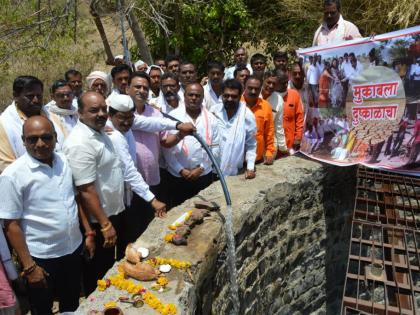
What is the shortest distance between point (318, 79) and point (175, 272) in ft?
9.22

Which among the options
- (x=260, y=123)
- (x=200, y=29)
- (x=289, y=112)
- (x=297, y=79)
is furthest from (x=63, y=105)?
(x=200, y=29)

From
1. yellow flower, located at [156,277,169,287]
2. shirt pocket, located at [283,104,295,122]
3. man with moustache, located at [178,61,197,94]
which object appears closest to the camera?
yellow flower, located at [156,277,169,287]

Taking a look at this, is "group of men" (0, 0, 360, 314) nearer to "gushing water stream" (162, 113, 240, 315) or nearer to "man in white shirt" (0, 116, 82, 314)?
"man in white shirt" (0, 116, 82, 314)

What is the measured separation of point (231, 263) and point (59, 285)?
1249 mm

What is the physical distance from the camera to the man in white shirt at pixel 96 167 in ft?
9.11

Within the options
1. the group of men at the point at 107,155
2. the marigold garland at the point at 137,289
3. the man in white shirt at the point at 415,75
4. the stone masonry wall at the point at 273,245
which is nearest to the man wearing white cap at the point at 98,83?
the group of men at the point at 107,155

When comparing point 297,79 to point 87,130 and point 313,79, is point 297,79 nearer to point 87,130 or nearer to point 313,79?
point 313,79

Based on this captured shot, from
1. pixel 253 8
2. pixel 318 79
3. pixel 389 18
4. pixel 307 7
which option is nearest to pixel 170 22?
pixel 253 8

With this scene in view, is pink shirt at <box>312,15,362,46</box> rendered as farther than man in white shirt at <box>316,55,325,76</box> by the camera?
Yes

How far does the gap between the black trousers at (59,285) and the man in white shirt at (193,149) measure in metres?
1.31

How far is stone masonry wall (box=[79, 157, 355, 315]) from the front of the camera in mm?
2652

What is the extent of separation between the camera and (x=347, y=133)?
4.18 meters

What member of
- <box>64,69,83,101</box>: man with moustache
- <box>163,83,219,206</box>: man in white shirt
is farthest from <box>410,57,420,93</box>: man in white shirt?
<box>64,69,83,101</box>: man with moustache

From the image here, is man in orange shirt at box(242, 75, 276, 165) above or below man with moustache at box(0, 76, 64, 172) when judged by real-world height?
below
